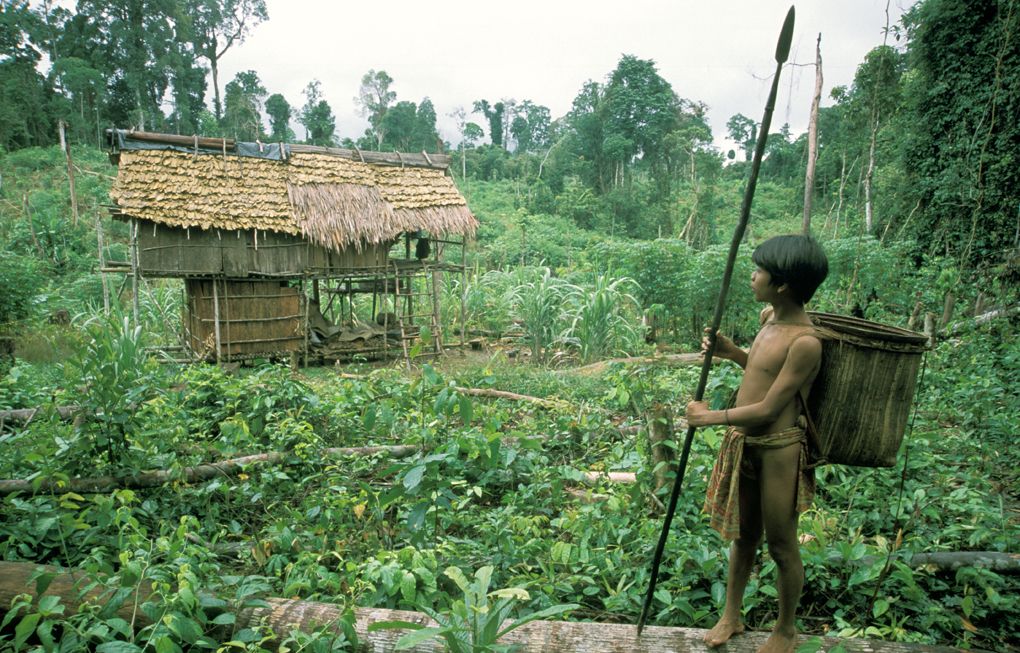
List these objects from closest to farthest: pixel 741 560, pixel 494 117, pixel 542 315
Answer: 1. pixel 741 560
2. pixel 542 315
3. pixel 494 117

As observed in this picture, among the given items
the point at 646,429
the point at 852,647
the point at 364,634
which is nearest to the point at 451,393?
the point at 364,634

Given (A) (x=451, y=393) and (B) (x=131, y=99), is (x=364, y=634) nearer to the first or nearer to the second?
(A) (x=451, y=393)

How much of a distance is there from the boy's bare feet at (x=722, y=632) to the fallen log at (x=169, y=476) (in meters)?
2.46

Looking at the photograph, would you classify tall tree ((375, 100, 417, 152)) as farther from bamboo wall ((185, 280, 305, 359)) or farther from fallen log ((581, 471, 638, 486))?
fallen log ((581, 471, 638, 486))

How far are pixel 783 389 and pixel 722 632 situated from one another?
895 mm

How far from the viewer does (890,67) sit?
15.6 meters

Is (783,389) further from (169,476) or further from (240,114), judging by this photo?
(240,114)

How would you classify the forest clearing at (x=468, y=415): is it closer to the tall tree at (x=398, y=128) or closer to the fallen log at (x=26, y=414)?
the fallen log at (x=26, y=414)

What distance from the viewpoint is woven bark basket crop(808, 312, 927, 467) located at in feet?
6.28

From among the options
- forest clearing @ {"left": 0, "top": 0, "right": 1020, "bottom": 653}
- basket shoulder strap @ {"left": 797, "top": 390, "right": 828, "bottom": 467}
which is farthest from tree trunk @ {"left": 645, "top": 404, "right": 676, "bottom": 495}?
basket shoulder strap @ {"left": 797, "top": 390, "right": 828, "bottom": 467}

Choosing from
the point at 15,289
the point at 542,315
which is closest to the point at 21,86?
the point at 15,289

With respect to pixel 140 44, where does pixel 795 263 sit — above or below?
below

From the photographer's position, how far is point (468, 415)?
93.7 inches

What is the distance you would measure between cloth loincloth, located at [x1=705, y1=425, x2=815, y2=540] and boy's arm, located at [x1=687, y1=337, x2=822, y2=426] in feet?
0.38
